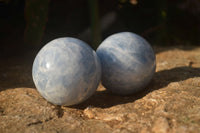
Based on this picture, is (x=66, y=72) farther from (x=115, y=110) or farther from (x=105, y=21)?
(x=105, y=21)

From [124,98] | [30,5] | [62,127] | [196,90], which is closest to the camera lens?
[62,127]

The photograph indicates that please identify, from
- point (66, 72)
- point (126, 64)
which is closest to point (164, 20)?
point (126, 64)

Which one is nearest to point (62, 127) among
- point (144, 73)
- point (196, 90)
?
point (144, 73)

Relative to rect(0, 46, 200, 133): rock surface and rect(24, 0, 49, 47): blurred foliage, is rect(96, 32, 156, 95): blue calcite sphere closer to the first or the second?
rect(0, 46, 200, 133): rock surface

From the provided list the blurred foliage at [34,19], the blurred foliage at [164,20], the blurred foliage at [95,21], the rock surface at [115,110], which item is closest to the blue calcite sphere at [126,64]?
the rock surface at [115,110]

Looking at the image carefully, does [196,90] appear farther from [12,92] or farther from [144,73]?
[12,92]

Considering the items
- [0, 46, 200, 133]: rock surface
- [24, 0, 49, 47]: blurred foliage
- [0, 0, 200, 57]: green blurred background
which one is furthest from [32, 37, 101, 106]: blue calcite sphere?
[0, 0, 200, 57]: green blurred background
